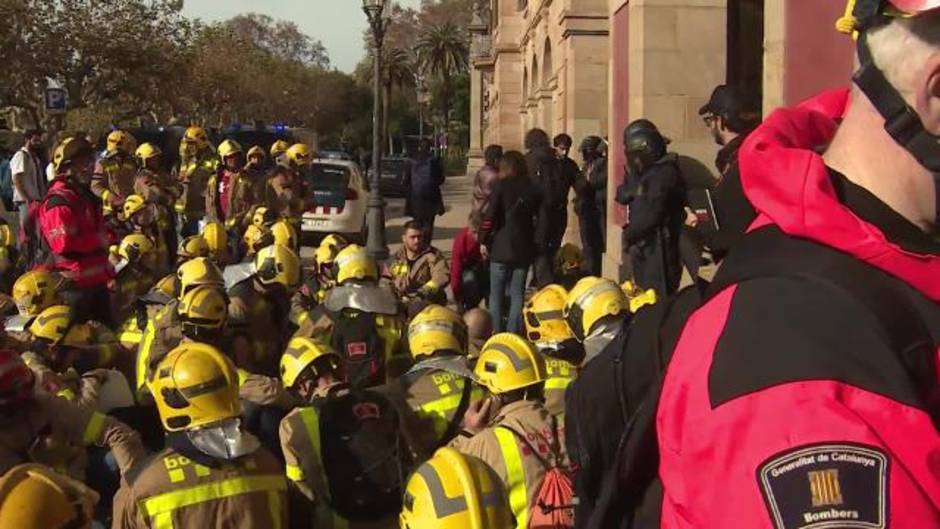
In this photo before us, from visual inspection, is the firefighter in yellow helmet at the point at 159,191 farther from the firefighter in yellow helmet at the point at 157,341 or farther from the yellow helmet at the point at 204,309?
the yellow helmet at the point at 204,309

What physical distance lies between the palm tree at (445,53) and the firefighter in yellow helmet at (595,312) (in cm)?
8195

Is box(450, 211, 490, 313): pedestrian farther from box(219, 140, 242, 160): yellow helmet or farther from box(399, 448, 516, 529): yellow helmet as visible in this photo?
box(399, 448, 516, 529): yellow helmet

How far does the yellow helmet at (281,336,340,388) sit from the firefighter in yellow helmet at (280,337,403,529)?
0.30 metres

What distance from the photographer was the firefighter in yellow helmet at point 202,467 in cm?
406

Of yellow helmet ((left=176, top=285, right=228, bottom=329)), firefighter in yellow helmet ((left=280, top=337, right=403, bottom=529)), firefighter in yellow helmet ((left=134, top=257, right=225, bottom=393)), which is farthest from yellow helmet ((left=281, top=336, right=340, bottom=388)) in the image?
firefighter in yellow helmet ((left=134, top=257, right=225, bottom=393))

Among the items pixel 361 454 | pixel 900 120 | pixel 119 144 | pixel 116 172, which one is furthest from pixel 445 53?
pixel 900 120

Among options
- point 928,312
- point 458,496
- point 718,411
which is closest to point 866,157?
point 928,312

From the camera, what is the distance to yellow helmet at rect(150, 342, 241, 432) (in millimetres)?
4262

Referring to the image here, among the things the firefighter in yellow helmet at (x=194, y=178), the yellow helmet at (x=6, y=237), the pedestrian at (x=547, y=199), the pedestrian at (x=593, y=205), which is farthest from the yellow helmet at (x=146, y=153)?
the pedestrian at (x=593, y=205)

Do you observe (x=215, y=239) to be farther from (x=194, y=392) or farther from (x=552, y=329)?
(x=194, y=392)

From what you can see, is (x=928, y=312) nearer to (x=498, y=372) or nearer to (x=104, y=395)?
(x=498, y=372)

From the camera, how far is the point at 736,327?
4.38ft

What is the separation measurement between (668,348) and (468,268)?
872 centimetres

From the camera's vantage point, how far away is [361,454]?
5160 mm
